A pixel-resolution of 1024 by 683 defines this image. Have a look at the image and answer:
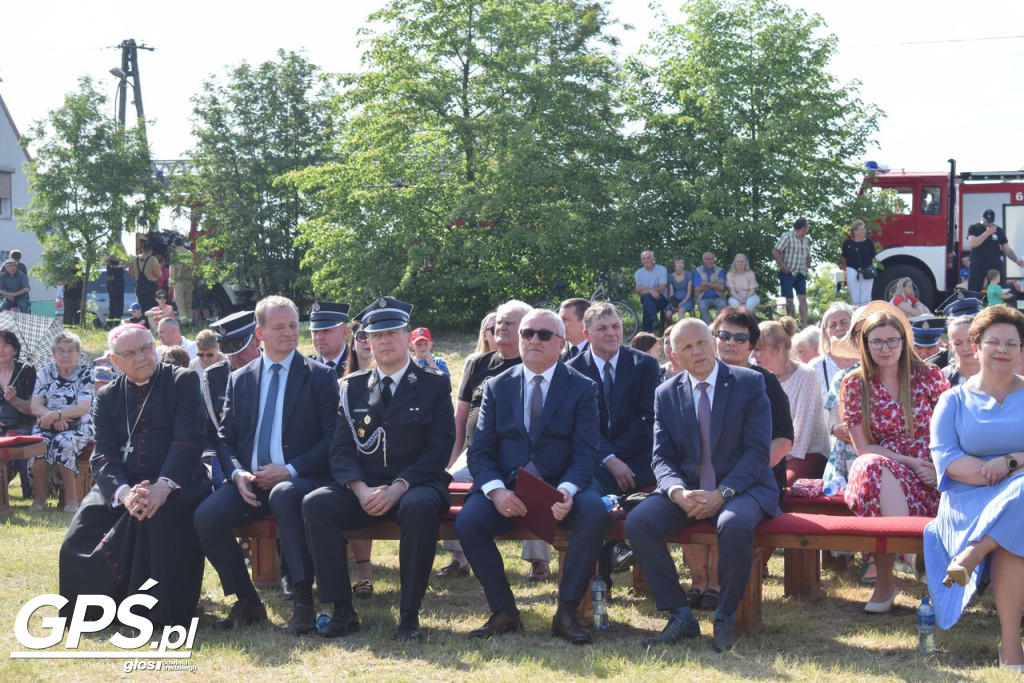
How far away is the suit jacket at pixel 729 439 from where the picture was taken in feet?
18.3

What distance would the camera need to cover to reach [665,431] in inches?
228

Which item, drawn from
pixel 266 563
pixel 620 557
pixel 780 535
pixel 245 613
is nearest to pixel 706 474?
pixel 780 535

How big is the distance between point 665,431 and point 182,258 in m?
19.7

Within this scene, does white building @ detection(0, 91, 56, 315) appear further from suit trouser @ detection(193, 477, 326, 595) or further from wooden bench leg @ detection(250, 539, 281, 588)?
suit trouser @ detection(193, 477, 326, 595)

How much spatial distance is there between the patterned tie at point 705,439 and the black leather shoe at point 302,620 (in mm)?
2039

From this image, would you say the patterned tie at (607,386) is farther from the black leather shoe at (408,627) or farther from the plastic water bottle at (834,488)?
the black leather shoe at (408,627)

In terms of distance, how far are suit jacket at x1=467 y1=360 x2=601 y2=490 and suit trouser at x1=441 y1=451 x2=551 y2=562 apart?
75 centimetres

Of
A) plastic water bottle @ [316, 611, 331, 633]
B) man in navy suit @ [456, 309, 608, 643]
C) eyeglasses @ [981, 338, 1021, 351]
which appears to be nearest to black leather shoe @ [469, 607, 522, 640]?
man in navy suit @ [456, 309, 608, 643]

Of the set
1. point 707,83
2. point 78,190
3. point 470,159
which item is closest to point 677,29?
point 707,83

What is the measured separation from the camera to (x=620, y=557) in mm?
6809

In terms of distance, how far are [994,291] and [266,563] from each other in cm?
1275

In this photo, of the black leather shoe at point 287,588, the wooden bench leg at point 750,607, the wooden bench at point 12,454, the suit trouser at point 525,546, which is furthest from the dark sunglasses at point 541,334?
the wooden bench at point 12,454

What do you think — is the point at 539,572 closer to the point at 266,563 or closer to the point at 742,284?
the point at 266,563

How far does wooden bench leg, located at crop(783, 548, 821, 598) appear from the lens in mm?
6250
